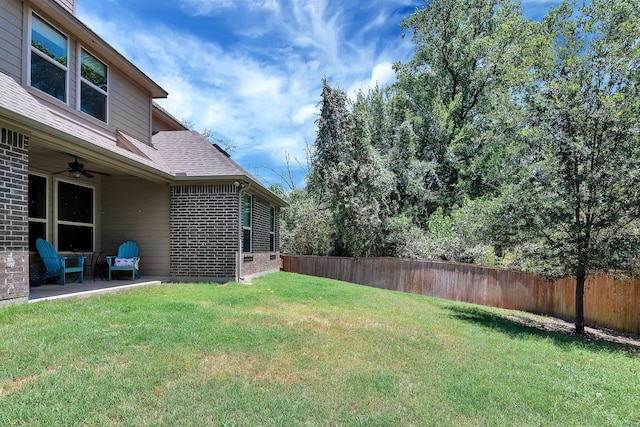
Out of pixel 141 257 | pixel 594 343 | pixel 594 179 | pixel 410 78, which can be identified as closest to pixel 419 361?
pixel 594 343

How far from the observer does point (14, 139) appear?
5395mm

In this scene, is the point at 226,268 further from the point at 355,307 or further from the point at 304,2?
the point at 304,2

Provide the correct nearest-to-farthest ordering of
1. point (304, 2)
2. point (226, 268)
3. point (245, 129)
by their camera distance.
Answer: point (226, 268) → point (304, 2) → point (245, 129)

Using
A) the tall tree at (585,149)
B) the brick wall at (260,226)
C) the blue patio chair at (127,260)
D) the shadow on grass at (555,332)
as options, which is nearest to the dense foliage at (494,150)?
the tall tree at (585,149)

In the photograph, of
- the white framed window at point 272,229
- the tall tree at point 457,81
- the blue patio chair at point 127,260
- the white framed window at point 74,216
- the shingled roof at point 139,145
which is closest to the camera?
the shingled roof at point 139,145

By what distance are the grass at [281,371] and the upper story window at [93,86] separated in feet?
15.0

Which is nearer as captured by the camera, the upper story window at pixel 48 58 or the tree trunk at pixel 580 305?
the upper story window at pixel 48 58

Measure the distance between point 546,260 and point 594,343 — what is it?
172cm

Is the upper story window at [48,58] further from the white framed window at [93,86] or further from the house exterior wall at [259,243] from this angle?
the house exterior wall at [259,243]

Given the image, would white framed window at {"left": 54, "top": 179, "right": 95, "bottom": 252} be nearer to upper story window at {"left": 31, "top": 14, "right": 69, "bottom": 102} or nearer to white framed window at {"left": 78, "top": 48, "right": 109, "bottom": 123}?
white framed window at {"left": 78, "top": 48, "right": 109, "bottom": 123}

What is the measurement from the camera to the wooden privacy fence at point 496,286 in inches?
346

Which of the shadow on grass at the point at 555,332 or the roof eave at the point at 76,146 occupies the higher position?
the roof eave at the point at 76,146

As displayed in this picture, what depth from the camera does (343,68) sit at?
61.3 feet

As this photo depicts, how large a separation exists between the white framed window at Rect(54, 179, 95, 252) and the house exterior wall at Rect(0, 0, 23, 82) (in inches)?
104
